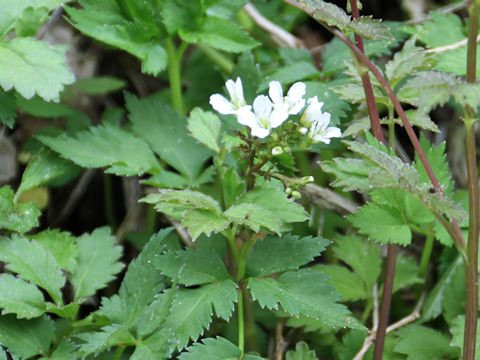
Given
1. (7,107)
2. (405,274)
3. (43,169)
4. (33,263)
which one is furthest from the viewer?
(405,274)

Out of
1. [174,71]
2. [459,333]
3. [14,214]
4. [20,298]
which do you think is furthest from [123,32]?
[459,333]

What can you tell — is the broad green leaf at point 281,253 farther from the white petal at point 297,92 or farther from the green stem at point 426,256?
the green stem at point 426,256

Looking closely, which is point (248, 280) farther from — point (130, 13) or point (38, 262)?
point (130, 13)

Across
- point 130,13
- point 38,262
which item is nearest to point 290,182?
point 38,262

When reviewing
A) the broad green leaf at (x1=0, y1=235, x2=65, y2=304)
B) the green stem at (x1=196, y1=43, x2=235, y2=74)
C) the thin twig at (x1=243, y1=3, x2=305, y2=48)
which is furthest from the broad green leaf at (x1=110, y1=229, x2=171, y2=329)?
the thin twig at (x1=243, y1=3, x2=305, y2=48)

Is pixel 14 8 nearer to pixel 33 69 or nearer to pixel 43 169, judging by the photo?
pixel 33 69

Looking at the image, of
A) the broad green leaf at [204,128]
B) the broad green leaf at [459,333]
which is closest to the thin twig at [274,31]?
the broad green leaf at [204,128]

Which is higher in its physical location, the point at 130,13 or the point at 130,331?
the point at 130,13
